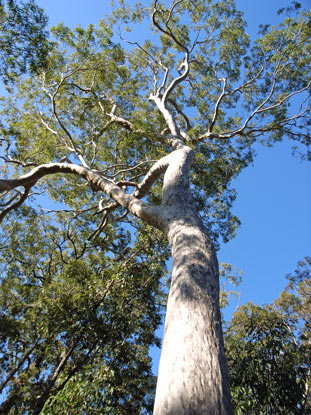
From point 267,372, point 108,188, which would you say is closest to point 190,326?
point 108,188

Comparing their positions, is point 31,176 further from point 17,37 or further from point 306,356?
point 306,356

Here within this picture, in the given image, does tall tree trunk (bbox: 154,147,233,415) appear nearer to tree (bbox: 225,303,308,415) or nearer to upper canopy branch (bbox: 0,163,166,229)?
upper canopy branch (bbox: 0,163,166,229)

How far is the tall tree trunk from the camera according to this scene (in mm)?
1348

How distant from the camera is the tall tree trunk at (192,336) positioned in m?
1.35

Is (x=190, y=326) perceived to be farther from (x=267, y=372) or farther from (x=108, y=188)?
(x=267, y=372)

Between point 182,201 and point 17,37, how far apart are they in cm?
544

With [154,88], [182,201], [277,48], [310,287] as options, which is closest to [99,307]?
[182,201]

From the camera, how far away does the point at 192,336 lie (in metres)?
1.66

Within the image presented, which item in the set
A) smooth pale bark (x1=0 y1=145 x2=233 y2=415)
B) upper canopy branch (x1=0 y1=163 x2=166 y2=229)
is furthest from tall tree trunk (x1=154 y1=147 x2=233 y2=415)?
upper canopy branch (x1=0 y1=163 x2=166 y2=229)

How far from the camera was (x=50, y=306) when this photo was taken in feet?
17.2

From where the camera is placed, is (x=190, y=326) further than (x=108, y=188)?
No

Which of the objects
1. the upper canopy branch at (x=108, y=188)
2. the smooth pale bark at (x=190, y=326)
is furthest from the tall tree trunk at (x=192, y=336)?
the upper canopy branch at (x=108, y=188)

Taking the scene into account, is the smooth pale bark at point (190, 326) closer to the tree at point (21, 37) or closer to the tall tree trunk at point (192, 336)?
the tall tree trunk at point (192, 336)

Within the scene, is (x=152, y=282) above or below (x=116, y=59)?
below
